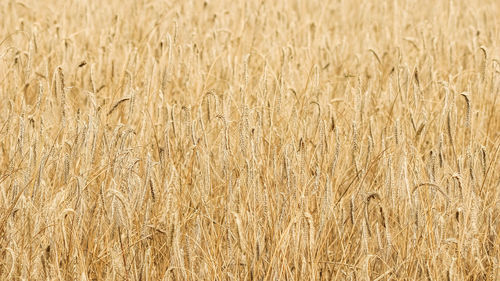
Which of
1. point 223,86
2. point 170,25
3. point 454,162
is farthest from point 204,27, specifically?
point 454,162

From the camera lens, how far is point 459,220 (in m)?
1.71

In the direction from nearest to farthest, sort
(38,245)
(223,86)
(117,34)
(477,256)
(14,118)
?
(38,245) → (477,256) → (14,118) → (223,86) → (117,34)

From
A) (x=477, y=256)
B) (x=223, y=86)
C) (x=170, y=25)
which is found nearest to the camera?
(x=477, y=256)

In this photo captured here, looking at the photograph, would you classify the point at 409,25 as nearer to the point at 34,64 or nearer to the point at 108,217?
the point at 34,64

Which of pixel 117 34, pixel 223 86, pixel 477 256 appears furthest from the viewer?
pixel 117 34

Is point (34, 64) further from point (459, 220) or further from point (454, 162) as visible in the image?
point (459, 220)

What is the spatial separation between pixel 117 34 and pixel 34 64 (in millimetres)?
436

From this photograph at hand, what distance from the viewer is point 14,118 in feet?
7.64

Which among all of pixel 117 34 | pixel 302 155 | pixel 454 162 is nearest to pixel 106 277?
pixel 302 155

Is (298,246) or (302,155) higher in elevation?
(302,155)

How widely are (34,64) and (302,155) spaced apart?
1.67 metres

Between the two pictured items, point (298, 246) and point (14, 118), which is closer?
point (298, 246)

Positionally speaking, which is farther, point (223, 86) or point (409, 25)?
point (409, 25)

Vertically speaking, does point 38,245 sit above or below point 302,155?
below
